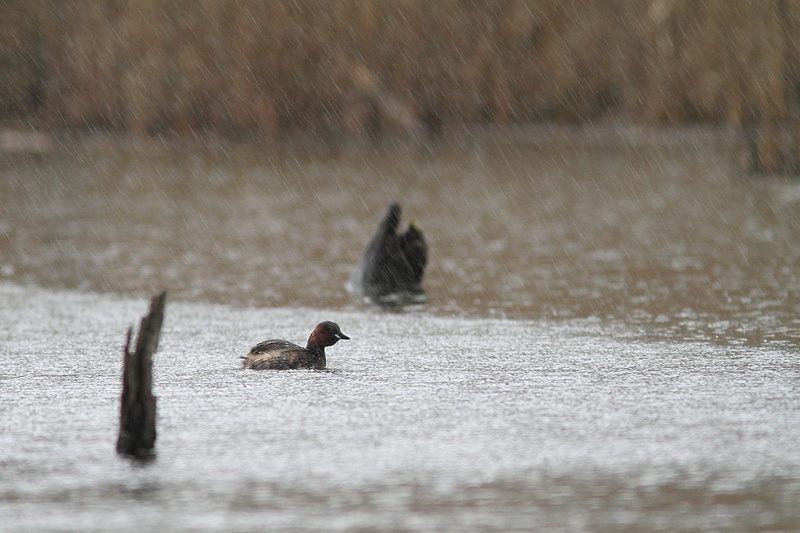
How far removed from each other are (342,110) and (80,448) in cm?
1791

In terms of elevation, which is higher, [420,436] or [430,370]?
[430,370]

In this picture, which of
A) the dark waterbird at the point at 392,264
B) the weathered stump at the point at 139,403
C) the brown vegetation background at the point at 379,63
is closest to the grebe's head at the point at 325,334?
the weathered stump at the point at 139,403

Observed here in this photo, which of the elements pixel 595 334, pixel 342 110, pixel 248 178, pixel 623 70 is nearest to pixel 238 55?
pixel 342 110

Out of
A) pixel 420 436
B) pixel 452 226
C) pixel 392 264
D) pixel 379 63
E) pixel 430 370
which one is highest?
pixel 379 63

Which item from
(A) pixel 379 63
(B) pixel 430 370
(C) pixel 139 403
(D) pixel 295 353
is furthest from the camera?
(A) pixel 379 63

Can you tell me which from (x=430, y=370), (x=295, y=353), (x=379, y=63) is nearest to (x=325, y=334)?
(x=295, y=353)

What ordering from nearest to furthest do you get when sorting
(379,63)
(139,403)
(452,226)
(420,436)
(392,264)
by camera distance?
(139,403) < (420,436) < (392,264) < (452,226) < (379,63)

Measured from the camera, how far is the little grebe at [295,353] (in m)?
6.48

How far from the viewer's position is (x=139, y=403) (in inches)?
197

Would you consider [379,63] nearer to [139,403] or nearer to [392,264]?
[392,264]

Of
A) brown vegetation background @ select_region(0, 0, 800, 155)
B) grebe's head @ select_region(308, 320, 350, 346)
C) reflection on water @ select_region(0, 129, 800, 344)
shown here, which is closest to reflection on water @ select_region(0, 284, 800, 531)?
grebe's head @ select_region(308, 320, 350, 346)

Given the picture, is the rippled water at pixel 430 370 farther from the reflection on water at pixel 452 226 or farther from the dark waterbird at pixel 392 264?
the dark waterbird at pixel 392 264

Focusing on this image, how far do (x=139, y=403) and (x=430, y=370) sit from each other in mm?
1942

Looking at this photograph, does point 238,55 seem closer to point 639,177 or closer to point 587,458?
point 639,177
